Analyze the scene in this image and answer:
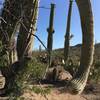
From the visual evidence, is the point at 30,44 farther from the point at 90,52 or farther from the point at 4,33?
the point at 90,52

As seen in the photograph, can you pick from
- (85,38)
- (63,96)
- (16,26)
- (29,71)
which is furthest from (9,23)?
(85,38)

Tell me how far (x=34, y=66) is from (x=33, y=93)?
0.92m

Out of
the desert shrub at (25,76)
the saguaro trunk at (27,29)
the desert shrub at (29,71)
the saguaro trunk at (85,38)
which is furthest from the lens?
the saguaro trunk at (85,38)

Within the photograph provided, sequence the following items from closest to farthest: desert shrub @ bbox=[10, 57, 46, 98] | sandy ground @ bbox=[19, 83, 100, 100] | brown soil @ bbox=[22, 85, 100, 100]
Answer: desert shrub @ bbox=[10, 57, 46, 98] → sandy ground @ bbox=[19, 83, 100, 100] → brown soil @ bbox=[22, 85, 100, 100]

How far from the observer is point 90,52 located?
10930 millimetres

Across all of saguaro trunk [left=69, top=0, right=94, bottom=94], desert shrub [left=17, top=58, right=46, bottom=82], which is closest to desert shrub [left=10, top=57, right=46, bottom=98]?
desert shrub [left=17, top=58, right=46, bottom=82]

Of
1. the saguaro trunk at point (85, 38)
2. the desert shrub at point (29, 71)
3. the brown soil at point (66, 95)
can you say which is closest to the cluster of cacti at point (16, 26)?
the desert shrub at point (29, 71)

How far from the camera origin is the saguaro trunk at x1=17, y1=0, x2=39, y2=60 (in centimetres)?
832

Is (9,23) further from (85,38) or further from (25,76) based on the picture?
(85,38)

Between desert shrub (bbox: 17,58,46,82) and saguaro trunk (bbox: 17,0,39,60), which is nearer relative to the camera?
desert shrub (bbox: 17,58,46,82)

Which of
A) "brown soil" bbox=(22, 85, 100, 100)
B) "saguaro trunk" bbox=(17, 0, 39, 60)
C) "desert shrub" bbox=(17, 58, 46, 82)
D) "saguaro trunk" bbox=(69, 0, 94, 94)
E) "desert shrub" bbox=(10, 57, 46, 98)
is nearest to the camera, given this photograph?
"desert shrub" bbox=(10, 57, 46, 98)

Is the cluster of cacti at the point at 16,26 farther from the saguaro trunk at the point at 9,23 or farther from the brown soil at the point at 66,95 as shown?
the brown soil at the point at 66,95

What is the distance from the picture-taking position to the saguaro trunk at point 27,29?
8.32 meters

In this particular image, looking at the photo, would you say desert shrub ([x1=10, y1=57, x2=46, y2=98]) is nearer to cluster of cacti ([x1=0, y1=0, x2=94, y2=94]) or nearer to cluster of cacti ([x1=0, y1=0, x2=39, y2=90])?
cluster of cacti ([x1=0, y1=0, x2=39, y2=90])
